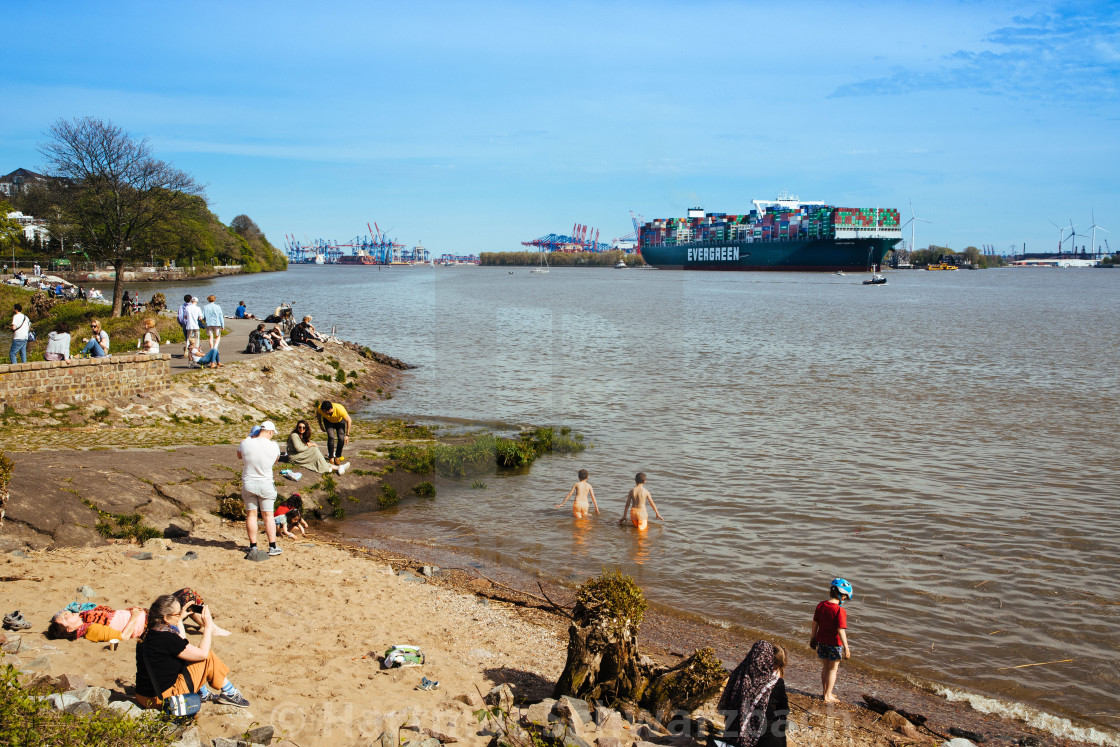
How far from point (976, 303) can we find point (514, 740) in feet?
268

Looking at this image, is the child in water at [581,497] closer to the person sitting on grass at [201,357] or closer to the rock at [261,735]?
the rock at [261,735]

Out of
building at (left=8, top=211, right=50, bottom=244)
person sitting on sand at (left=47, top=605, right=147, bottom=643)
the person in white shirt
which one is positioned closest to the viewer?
person sitting on sand at (left=47, top=605, right=147, bottom=643)

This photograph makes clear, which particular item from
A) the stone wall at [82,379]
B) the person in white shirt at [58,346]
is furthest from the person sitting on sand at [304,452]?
the person in white shirt at [58,346]

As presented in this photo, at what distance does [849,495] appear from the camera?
1365cm

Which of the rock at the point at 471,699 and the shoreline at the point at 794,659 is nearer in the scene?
the rock at the point at 471,699

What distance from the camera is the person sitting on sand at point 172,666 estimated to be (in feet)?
16.9

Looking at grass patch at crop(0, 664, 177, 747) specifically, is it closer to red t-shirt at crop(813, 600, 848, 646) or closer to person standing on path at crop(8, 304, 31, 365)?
red t-shirt at crop(813, 600, 848, 646)

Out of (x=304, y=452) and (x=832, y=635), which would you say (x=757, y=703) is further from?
(x=304, y=452)

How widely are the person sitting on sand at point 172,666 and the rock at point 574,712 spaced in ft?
7.66

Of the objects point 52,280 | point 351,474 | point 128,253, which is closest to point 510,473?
point 351,474

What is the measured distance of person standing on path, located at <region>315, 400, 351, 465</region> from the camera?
12.7 metres

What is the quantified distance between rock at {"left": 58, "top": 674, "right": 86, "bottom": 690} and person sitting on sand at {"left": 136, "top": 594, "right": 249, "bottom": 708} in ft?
1.20

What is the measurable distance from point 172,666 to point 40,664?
1.04 metres

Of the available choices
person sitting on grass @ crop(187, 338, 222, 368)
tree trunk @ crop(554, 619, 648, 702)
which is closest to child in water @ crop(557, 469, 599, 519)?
tree trunk @ crop(554, 619, 648, 702)
